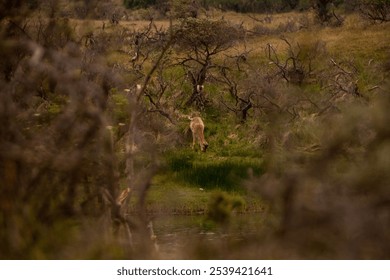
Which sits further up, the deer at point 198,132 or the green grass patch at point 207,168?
the deer at point 198,132

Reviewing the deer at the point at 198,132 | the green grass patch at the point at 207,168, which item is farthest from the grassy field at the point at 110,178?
the deer at the point at 198,132

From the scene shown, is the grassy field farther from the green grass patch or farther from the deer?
the deer

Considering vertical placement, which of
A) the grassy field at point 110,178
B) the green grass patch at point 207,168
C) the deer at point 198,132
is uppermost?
the grassy field at point 110,178

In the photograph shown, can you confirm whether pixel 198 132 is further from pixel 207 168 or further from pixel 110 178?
pixel 110 178

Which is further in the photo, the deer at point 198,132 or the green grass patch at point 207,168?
the deer at point 198,132

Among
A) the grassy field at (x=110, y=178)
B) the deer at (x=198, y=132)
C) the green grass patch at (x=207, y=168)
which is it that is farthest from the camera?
the deer at (x=198, y=132)

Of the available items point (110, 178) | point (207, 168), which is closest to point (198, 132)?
point (207, 168)

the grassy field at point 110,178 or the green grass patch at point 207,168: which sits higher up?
the grassy field at point 110,178

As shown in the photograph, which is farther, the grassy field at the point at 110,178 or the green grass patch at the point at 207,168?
the green grass patch at the point at 207,168

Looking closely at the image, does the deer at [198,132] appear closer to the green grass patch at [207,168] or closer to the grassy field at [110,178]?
the green grass patch at [207,168]

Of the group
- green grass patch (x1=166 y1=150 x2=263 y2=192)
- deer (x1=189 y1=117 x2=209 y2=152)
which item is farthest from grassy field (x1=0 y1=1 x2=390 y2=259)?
deer (x1=189 y1=117 x2=209 y2=152)

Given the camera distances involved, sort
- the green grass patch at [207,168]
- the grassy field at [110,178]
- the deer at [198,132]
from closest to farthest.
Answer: the grassy field at [110,178], the green grass patch at [207,168], the deer at [198,132]

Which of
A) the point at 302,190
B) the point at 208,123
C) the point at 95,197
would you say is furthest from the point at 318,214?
the point at 208,123

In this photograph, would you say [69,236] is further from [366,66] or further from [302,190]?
[366,66]
